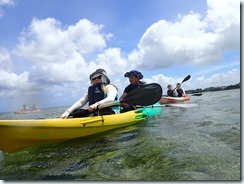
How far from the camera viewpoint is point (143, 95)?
5996mm

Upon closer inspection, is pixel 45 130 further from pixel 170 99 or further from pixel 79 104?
pixel 170 99

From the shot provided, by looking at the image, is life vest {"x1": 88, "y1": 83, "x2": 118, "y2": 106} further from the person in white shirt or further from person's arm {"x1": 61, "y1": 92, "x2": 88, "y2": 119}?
person's arm {"x1": 61, "y1": 92, "x2": 88, "y2": 119}

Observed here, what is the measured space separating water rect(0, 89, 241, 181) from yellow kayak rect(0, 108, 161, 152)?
166mm

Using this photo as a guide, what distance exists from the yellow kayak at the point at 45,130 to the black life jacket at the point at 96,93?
0.44 metres

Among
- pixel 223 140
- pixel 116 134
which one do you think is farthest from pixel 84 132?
pixel 223 140

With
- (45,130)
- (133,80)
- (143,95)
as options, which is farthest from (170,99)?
(45,130)

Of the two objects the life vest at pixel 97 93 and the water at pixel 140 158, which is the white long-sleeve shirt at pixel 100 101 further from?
the water at pixel 140 158

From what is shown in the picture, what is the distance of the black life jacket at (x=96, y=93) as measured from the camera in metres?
5.07

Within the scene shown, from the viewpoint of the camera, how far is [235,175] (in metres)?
2.19

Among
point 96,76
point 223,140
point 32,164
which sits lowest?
point 32,164

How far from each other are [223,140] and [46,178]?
2.14 metres

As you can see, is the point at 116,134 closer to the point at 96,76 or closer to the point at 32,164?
the point at 96,76

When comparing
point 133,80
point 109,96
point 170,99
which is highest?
point 133,80

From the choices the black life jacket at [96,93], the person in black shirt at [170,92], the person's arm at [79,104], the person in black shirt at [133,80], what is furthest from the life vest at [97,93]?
the person in black shirt at [170,92]
